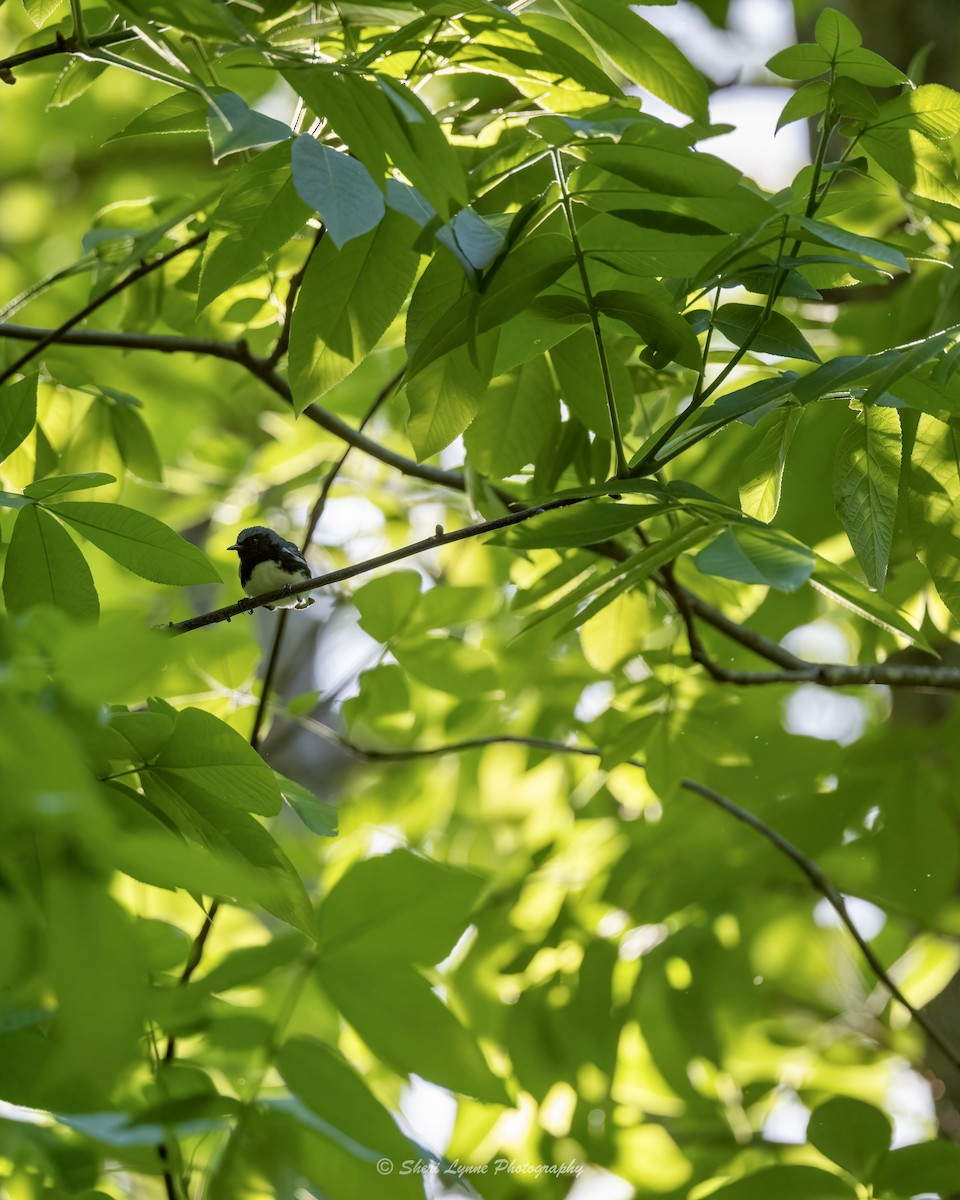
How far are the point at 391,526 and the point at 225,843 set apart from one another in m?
2.33

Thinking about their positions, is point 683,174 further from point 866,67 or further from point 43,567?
point 43,567

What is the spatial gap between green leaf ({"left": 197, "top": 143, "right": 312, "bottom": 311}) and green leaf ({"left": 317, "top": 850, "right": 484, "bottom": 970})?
89 cm

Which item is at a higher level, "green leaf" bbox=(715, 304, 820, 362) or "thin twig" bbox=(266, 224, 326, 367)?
"green leaf" bbox=(715, 304, 820, 362)

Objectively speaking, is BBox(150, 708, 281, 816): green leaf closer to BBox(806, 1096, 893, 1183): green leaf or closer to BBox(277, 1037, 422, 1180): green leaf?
BBox(277, 1037, 422, 1180): green leaf

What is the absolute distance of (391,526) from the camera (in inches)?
140

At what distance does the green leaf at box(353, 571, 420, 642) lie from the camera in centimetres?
252

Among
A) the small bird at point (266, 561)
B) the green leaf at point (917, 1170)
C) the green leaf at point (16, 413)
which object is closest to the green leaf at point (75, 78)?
the green leaf at point (16, 413)

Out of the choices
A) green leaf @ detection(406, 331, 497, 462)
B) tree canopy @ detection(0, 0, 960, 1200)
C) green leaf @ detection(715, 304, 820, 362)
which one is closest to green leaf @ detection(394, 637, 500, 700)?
tree canopy @ detection(0, 0, 960, 1200)

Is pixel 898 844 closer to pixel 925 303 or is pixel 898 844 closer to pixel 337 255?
pixel 925 303

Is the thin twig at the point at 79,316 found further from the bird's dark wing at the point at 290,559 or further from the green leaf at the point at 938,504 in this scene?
the green leaf at the point at 938,504

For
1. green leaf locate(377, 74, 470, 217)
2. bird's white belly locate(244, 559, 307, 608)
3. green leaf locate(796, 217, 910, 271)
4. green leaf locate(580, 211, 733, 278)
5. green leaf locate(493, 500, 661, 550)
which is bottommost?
bird's white belly locate(244, 559, 307, 608)

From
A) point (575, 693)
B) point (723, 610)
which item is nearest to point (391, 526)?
point (575, 693)

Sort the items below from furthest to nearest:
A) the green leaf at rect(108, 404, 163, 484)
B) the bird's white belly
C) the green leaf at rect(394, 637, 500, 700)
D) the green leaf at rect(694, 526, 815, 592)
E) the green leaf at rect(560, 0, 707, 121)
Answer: the bird's white belly, the green leaf at rect(394, 637, 500, 700), the green leaf at rect(108, 404, 163, 484), the green leaf at rect(560, 0, 707, 121), the green leaf at rect(694, 526, 815, 592)

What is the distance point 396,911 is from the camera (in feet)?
5.59
